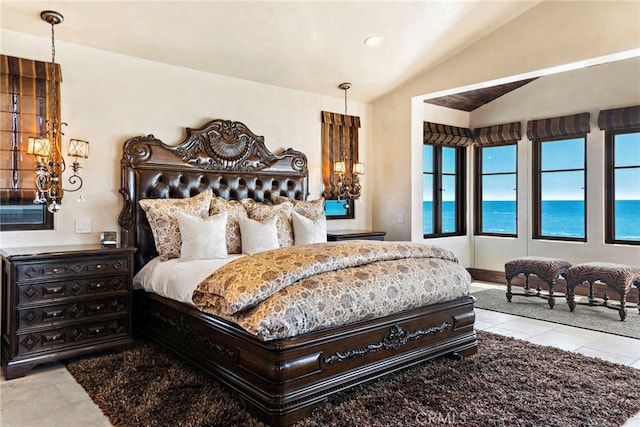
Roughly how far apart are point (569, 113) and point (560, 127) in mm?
210

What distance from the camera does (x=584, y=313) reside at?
4.68m

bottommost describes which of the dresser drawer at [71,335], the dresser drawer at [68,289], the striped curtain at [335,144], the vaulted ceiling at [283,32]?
the dresser drawer at [71,335]

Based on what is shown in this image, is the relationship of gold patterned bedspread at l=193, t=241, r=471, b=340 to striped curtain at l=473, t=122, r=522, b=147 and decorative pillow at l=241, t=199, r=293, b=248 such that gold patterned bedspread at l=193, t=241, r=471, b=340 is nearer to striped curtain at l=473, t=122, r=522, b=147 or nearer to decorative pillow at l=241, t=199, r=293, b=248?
decorative pillow at l=241, t=199, r=293, b=248

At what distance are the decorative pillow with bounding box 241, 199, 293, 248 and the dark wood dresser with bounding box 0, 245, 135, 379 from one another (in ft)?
4.03

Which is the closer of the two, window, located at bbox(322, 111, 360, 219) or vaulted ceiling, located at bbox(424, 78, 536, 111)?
window, located at bbox(322, 111, 360, 219)

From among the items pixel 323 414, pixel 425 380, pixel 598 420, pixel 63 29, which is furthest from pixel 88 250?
pixel 598 420

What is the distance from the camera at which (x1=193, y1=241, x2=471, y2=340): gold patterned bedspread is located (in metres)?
2.29

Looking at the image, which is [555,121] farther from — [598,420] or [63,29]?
[63,29]

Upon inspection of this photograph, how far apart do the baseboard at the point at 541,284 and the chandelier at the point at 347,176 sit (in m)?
2.56

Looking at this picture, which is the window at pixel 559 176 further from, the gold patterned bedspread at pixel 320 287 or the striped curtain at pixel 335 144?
the gold patterned bedspread at pixel 320 287

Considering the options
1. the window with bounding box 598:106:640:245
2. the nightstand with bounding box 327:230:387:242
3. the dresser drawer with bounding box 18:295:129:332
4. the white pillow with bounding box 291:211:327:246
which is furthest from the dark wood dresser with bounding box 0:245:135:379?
the window with bounding box 598:106:640:245

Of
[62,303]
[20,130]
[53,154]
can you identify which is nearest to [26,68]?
[20,130]

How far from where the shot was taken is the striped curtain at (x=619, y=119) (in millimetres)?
5246

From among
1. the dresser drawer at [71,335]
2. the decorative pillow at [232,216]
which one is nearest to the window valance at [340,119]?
the decorative pillow at [232,216]
